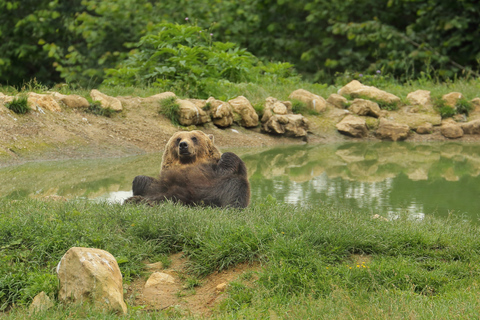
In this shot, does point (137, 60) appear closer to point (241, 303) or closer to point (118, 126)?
point (118, 126)

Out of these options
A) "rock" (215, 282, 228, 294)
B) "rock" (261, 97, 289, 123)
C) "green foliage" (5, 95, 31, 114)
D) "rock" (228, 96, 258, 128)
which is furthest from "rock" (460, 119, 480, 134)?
"rock" (215, 282, 228, 294)

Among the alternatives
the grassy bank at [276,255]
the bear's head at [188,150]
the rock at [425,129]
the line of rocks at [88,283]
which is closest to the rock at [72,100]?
the bear's head at [188,150]

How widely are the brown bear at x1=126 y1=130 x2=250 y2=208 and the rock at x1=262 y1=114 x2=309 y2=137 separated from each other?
6286 mm

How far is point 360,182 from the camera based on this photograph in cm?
850

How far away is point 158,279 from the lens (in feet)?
14.0

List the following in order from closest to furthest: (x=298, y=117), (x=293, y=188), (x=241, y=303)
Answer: (x=241, y=303) → (x=293, y=188) → (x=298, y=117)

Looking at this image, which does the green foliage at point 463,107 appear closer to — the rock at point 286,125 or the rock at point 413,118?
the rock at point 413,118

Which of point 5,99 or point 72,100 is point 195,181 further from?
point 72,100

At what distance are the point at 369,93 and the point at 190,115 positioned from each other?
4637 millimetres

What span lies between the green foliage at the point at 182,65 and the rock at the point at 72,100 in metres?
2.61

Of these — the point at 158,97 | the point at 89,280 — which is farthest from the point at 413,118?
the point at 89,280

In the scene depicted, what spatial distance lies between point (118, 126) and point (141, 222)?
262 inches

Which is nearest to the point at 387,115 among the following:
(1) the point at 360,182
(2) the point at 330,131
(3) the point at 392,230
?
(2) the point at 330,131

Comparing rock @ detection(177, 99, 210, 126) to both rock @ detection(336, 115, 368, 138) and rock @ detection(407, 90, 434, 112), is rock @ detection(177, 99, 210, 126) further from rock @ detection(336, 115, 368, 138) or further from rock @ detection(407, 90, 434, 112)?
rock @ detection(407, 90, 434, 112)
